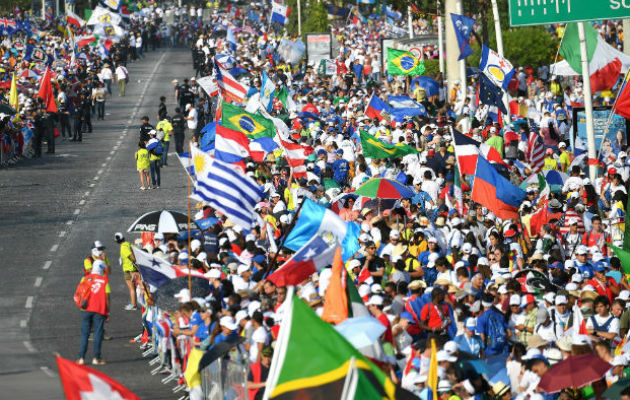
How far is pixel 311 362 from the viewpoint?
10.8 meters

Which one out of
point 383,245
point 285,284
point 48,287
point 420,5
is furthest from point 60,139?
point 285,284

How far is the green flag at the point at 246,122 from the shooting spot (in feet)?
91.9

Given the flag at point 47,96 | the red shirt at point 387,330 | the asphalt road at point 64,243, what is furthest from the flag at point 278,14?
the red shirt at point 387,330

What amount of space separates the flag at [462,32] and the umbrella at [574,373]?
22528 millimetres

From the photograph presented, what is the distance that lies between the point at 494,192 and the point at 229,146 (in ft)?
17.4

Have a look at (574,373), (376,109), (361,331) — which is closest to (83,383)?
(361,331)

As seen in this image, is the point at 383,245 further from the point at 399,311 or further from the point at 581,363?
the point at 581,363

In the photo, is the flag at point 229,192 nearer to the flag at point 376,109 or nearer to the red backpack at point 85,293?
the red backpack at point 85,293

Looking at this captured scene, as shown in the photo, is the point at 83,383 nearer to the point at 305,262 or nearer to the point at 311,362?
the point at 311,362

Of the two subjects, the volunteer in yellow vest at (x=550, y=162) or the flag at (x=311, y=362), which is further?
the volunteer in yellow vest at (x=550, y=162)

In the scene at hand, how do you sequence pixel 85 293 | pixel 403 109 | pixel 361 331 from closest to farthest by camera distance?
pixel 361 331 < pixel 85 293 < pixel 403 109

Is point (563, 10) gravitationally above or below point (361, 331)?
above

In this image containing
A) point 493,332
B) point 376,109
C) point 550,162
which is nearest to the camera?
point 493,332

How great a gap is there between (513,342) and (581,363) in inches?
110
